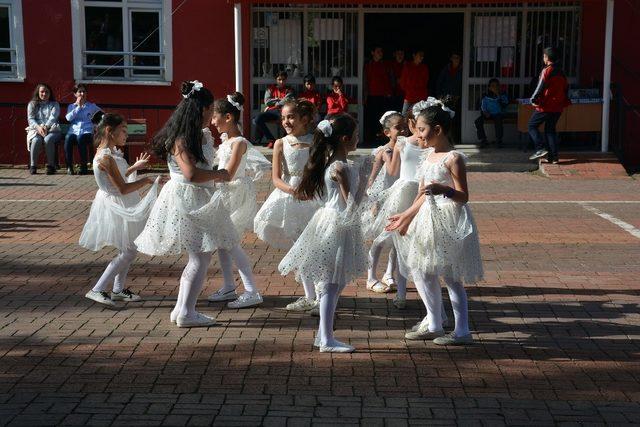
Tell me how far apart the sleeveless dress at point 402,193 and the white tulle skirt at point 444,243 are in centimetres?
89

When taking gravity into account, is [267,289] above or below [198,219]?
below

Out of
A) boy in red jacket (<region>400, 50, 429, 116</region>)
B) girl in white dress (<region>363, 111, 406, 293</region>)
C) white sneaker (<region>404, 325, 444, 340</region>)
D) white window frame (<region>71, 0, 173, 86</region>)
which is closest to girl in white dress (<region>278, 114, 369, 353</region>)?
white sneaker (<region>404, 325, 444, 340</region>)

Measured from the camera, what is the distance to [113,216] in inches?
298

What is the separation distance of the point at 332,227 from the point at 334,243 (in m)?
0.11

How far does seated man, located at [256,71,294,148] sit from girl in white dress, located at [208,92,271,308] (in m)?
9.35

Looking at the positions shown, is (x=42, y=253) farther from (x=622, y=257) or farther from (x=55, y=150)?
(x=55, y=150)

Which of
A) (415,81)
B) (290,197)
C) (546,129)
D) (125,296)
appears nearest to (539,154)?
(546,129)

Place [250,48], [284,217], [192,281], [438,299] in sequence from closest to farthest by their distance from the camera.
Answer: [438,299]
[192,281]
[284,217]
[250,48]

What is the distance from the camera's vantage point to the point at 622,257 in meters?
9.52

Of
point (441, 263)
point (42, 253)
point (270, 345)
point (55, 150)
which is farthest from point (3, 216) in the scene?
point (441, 263)

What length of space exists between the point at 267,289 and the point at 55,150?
9.42 metres

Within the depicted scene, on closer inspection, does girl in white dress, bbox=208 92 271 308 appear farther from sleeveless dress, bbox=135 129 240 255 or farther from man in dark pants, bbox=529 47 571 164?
man in dark pants, bbox=529 47 571 164

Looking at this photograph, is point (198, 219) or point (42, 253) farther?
point (42, 253)

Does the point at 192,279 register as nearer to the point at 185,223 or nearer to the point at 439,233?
the point at 185,223
